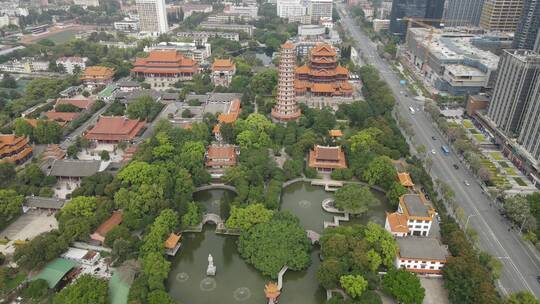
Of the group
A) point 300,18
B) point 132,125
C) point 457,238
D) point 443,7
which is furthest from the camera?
point 300,18

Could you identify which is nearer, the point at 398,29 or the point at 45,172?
the point at 45,172

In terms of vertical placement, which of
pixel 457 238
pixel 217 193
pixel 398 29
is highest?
pixel 398 29

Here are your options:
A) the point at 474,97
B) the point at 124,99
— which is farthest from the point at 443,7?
the point at 124,99

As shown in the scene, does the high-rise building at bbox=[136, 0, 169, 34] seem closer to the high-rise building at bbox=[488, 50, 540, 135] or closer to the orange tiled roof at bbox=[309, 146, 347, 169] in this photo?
the orange tiled roof at bbox=[309, 146, 347, 169]

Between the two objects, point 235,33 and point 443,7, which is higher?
point 443,7

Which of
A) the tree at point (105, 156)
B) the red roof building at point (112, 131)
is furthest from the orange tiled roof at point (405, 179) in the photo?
the tree at point (105, 156)

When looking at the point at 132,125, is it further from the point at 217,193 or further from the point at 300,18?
the point at 300,18

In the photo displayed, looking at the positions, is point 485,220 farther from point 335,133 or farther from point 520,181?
point 335,133

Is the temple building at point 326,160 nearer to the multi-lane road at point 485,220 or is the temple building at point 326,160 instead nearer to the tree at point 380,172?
the tree at point 380,172
